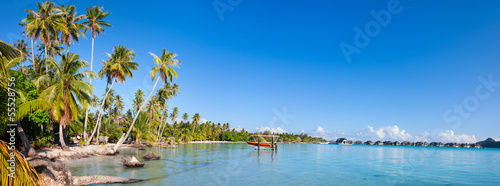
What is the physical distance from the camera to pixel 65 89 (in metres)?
22.5

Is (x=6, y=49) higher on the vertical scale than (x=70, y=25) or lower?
lower

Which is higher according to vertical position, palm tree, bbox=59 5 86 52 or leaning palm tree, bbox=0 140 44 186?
palm tree, bbox=59 5 86 52

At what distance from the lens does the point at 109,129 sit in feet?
171

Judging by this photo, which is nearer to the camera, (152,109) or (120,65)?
(120,65)

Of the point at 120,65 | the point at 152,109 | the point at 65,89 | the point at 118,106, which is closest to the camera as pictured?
the point at 65,89

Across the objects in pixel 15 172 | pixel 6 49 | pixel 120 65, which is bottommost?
pixel 15 172

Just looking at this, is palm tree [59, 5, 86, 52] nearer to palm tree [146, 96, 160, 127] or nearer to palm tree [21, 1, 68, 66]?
palm tree [21, 1, 68, 66]

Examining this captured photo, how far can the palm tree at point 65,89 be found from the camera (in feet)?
64.3

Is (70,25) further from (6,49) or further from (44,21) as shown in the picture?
(6,49)

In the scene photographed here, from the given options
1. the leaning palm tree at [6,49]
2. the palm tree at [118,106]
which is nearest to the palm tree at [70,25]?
the leaning palm tree at [6,49]

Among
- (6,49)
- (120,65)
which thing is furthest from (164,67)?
(6,49)

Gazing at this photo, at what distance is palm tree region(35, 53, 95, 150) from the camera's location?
64.3 feet

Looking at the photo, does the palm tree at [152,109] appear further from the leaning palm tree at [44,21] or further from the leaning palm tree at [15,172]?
the leaning palm tree at [15,172]

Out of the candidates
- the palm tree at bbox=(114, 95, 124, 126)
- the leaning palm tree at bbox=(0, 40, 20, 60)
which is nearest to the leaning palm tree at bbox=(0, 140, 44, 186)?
the leaning palm tree at bbox=(0, 40, 20, 60)
